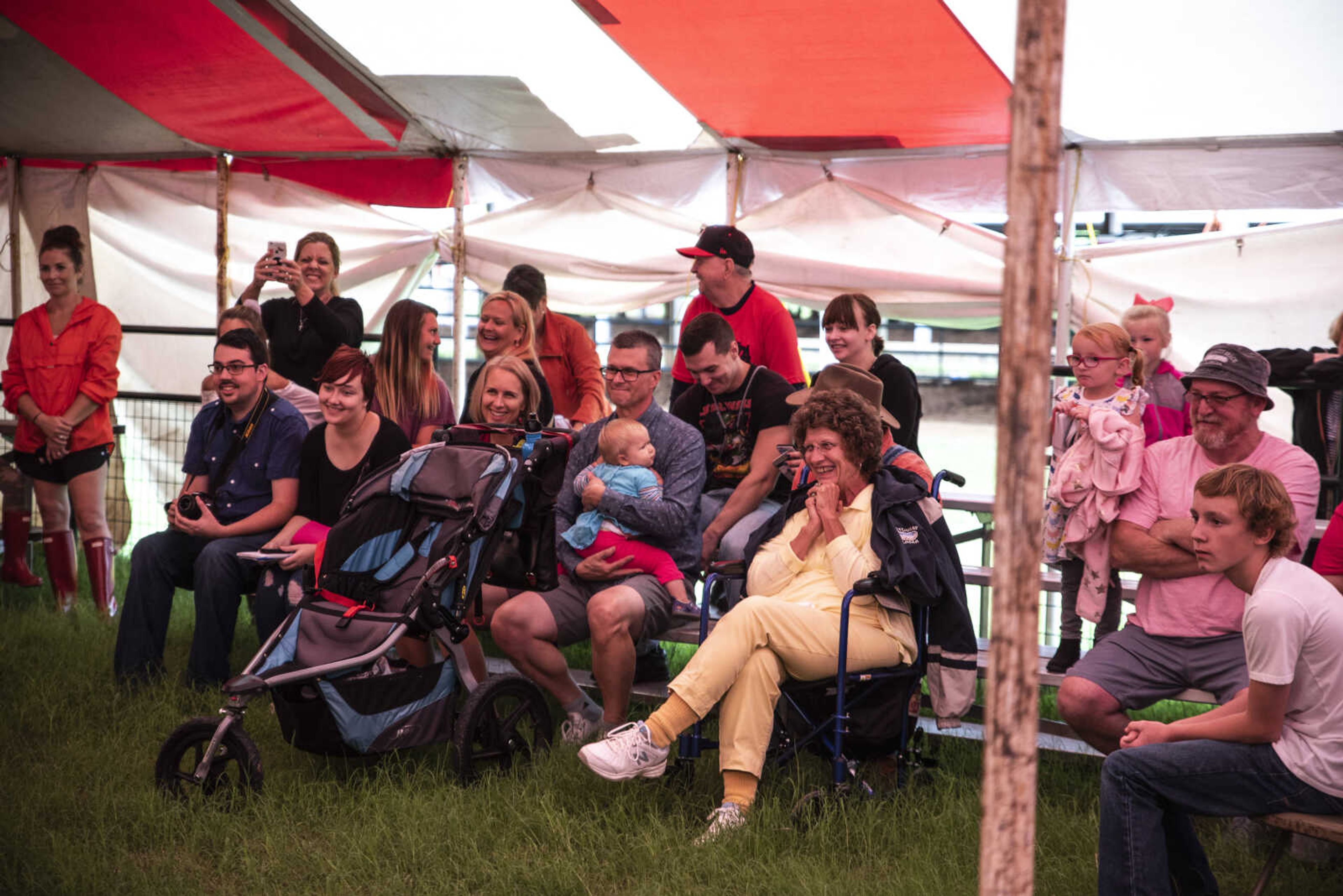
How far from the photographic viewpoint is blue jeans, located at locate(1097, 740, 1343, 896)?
8.70 ft

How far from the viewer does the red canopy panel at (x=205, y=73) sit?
235 inches

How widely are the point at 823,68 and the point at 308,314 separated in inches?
102

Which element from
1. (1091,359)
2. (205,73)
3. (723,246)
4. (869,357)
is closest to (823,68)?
(723,246)

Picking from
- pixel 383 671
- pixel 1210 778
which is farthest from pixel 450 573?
pixel 1210 778

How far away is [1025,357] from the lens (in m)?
1.72

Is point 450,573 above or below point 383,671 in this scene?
above

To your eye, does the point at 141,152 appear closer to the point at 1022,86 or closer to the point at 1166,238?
the point at 1166,238

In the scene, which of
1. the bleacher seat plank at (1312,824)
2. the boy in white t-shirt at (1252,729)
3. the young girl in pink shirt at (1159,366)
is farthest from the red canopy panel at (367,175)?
the bleacher seat plank at (1312,824)

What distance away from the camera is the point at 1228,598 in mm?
3391

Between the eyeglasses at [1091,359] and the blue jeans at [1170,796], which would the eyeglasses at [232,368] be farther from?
the blue jeans at [1170,796]

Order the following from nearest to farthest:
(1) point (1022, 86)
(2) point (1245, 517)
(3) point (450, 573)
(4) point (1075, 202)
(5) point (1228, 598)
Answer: (1) point (1022, 86)
(2) point (1245, 517)
(5) point (1228, 598)
(3) point (450, 573)
(4) point (1075, 202)

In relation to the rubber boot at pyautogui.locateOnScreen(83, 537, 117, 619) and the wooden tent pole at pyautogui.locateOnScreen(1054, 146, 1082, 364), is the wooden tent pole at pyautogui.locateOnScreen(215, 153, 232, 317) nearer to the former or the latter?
the rubber boot at pyautogui.locateOnScreen(83, 537, 117, 619)

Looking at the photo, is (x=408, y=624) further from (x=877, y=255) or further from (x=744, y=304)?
(x=877, y=255)

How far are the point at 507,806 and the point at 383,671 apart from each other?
0.65 metres
